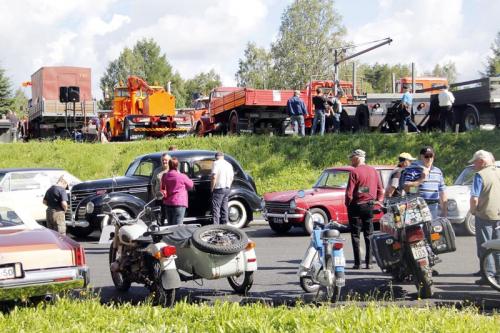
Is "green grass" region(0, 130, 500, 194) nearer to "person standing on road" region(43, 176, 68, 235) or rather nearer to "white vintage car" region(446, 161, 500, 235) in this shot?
"white vintage car" region(446, 161, 500, 235)

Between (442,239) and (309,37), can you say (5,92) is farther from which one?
(442,239)

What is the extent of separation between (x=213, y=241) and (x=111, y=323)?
197 centimetres

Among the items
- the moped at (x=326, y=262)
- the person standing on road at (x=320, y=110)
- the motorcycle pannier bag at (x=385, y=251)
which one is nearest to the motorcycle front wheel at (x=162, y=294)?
the moped at (x=326, y=262)

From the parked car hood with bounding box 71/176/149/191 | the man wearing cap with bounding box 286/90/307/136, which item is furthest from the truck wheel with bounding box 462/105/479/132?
the parked car hood with bounding box 71/176/149/191

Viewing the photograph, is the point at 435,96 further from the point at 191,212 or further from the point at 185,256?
the point at 185,256

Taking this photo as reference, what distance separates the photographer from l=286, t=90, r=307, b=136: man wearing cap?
2436 centimetres

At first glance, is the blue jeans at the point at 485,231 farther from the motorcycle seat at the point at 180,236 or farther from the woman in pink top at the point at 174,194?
the woman in pink top at the point at 174,194

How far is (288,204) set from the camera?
15.3 metres

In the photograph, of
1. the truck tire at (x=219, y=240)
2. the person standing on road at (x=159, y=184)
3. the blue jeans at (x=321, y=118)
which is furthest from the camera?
the blue jeans at (x=321, y=118)

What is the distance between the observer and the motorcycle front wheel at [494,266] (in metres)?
8.70

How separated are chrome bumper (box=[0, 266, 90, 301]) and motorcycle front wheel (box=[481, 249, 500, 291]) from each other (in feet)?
15.4

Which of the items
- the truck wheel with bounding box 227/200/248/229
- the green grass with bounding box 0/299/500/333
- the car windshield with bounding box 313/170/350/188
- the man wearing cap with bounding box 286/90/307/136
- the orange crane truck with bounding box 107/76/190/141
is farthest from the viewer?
the orange crane truck with bounding box 107/76/190/141

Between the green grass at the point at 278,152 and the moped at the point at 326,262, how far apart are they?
539 inches

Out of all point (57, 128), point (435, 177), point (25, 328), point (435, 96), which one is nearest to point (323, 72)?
point (57, 128)
